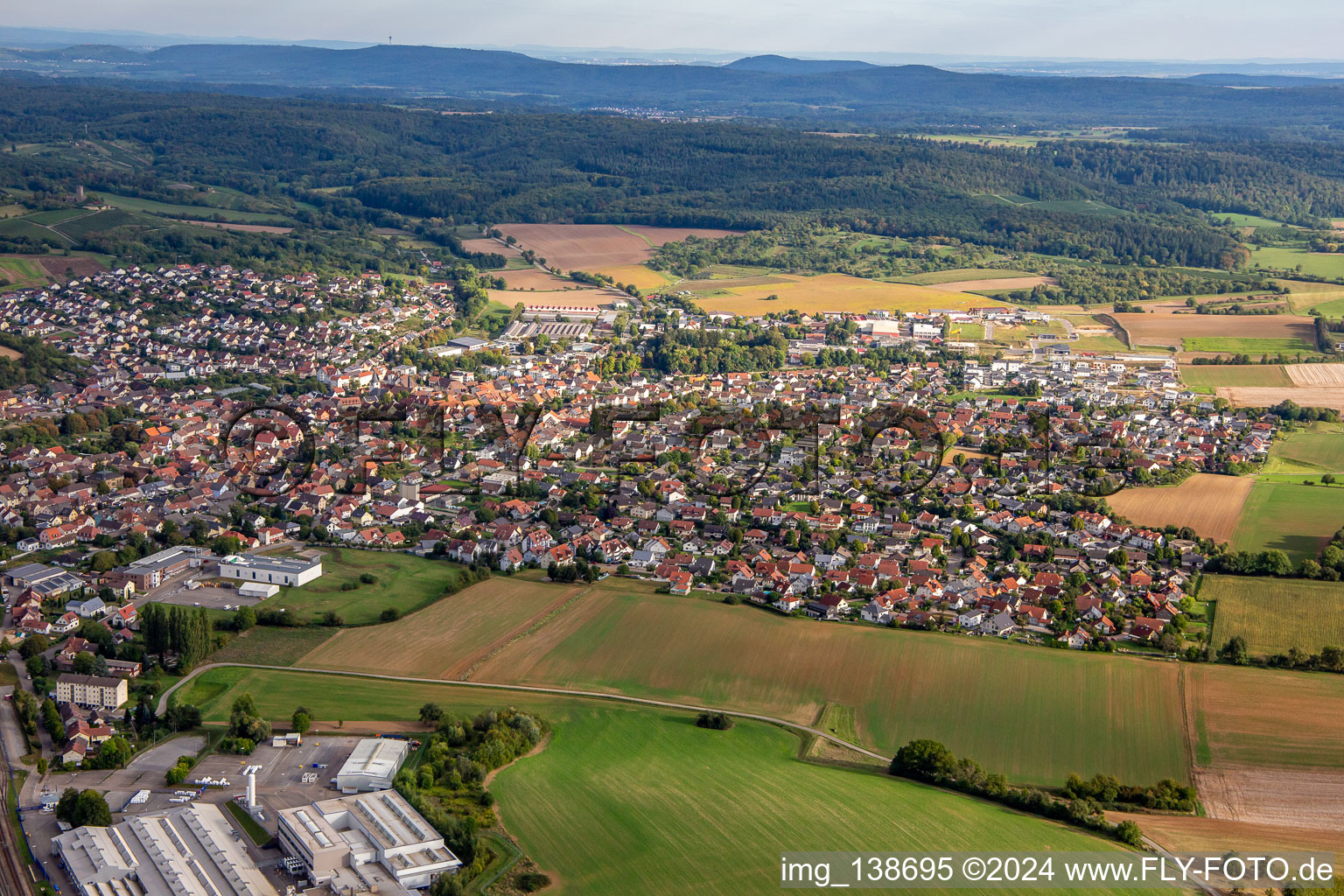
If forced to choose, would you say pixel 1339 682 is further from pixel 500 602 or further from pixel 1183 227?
pixel 1183 227

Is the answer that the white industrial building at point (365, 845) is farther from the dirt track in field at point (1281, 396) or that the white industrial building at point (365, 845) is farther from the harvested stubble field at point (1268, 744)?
the dirt track in field at point (1281, 396)

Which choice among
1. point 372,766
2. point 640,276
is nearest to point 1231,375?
point 640,276

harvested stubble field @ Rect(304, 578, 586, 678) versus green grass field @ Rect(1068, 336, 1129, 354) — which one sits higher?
green grass field @ Rect(1068, 336, 1129, 354)

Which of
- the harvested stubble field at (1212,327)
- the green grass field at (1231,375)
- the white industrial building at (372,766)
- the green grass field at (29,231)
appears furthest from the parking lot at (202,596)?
the harvested stubble field at (1212,327)

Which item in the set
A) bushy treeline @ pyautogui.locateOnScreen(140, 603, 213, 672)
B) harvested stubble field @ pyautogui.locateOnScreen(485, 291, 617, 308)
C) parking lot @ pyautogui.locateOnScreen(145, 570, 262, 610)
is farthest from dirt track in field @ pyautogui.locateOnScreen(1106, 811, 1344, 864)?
harvested stubble field @ pyautogui.locateOnScreen(485, 291, 617, 308)

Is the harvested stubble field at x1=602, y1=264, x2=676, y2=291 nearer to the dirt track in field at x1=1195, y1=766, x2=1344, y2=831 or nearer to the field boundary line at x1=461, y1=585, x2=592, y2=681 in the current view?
the field boundary line at x1=461, y1=585, x2=592, y2=681
